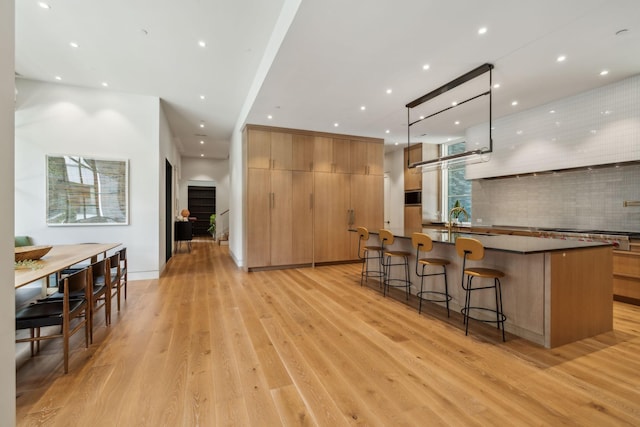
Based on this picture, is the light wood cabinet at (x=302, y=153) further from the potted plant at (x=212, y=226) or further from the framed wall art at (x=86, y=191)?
the potted plant at (x=212, y=226)

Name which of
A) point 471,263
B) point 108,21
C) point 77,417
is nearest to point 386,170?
point 471,263

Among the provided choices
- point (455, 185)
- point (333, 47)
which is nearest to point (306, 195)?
point (333, 47)

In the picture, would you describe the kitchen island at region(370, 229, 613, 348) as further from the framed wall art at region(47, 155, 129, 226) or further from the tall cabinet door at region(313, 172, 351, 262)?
the framed wall art at region(47, 155, 129, 226)

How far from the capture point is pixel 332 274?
538 centimetres

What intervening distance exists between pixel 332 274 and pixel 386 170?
4366 millimetres

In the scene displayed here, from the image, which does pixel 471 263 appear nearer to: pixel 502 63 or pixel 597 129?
pixel 502 63

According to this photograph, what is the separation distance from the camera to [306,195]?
601cm

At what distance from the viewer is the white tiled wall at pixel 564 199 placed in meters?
3.91

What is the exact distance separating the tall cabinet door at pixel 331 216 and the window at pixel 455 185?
2606mm

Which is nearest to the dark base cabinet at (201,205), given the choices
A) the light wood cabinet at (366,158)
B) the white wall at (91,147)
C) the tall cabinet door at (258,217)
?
the white wall at (91,147)

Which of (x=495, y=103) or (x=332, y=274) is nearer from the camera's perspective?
(x=495, y=103)

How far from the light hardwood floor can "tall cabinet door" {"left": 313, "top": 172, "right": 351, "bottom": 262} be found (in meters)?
2.74

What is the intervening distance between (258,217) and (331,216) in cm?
163

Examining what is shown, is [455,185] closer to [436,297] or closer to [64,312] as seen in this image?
[436,297]
